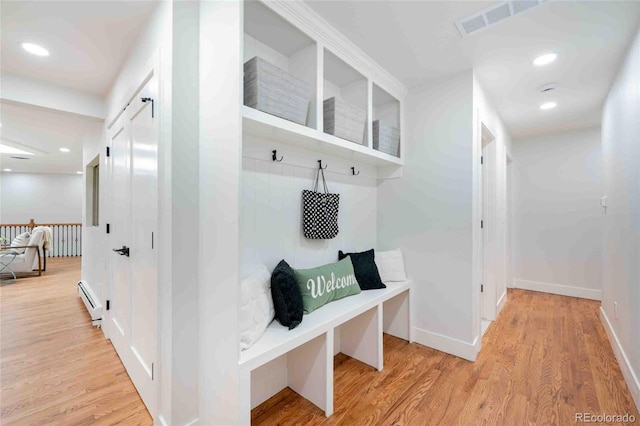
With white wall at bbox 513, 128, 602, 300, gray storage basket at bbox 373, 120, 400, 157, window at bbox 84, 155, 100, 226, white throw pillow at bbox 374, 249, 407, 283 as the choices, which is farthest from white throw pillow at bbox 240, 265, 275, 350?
white wall at bbox 513, 128, 602, 300

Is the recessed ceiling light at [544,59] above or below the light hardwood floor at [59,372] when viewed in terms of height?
above

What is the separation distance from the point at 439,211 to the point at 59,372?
3.33m

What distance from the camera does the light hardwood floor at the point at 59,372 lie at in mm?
1690

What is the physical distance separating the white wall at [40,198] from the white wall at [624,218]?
11.8 metres

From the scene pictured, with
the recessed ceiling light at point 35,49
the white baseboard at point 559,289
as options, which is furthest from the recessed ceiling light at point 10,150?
the white baseboard at point 559,289

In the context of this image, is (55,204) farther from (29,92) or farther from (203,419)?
(203,419)

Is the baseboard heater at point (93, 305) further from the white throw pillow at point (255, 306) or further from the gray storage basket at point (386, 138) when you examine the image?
the gray storage basket at point (386, 138)

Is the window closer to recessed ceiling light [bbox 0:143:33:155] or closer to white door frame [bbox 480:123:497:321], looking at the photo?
recessed ceiling light [bbox 0:143:33:155]

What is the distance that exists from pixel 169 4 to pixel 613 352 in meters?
4.19

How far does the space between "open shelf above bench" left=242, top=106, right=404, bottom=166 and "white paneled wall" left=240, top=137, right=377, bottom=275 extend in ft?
0.26

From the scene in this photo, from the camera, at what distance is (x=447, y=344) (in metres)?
2.44

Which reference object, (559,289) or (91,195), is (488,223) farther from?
(91,195)

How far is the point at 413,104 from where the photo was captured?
2.69m

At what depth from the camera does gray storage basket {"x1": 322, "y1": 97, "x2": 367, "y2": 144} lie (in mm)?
1981
